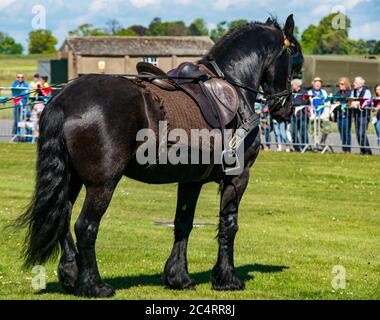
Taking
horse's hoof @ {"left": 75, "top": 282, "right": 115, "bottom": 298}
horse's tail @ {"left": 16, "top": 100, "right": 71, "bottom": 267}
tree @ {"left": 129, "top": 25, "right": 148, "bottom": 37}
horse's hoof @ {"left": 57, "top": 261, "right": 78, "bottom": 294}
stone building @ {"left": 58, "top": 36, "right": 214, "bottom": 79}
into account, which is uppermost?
tree @ {"left": 129, "top": 25, "right": 148, "bottom": 37}

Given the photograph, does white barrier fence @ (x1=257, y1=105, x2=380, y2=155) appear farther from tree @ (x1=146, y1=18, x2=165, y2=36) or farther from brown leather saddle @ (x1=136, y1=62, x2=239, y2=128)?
tree @ (x1=146, y1=18, x2=165, y2=36)

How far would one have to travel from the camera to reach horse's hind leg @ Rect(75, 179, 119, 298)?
9.05 metres

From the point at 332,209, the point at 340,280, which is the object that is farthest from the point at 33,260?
the point at 332,209

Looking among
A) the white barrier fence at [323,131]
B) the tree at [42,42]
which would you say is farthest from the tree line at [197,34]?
the white barrier fence at [323,131]

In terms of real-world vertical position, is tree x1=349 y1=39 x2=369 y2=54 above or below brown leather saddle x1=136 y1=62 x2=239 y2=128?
above

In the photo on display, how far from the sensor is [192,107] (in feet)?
32.0

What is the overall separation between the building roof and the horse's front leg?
228 feet

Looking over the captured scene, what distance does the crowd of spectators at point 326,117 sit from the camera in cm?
2495

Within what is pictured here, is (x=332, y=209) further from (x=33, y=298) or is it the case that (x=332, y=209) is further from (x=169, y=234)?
(x=33, y=298)

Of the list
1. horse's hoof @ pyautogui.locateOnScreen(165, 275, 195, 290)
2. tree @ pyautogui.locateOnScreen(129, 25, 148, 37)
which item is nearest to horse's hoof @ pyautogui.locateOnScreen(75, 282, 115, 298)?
horse's hoof @ pyautogui.locateOnScreen(165, 275, 195, 290)

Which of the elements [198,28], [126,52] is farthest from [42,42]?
[126,52]

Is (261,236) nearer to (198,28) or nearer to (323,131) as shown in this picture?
(323,131)

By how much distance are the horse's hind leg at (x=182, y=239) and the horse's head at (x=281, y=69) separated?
4.93 feet

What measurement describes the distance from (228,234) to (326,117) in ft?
52.8
